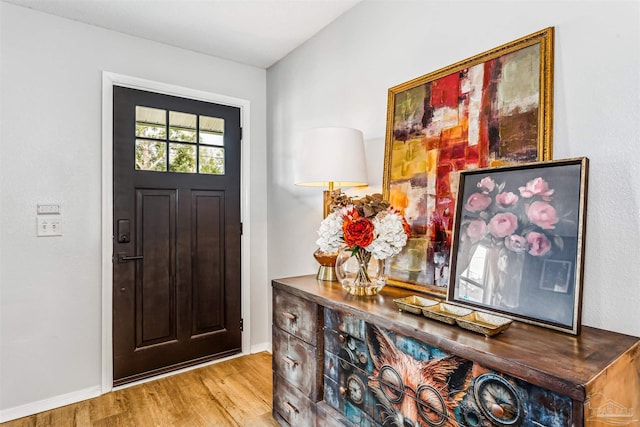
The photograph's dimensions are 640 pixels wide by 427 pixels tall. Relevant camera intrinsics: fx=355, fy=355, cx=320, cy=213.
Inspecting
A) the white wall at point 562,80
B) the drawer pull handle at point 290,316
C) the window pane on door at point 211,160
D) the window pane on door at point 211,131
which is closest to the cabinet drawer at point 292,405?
the drawer pull handle at point 290,316

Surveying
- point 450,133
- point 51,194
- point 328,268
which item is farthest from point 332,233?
point 51,194

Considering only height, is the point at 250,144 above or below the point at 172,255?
above

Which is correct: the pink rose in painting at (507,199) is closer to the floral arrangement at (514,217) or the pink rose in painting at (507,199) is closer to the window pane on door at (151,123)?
the floral arrangement at (514,217)

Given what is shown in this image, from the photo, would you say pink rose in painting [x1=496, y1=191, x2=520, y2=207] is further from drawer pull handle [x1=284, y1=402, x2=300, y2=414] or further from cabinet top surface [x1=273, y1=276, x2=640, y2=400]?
drawer pull handle [x1=284, y1=402, x2=300, y2=414]

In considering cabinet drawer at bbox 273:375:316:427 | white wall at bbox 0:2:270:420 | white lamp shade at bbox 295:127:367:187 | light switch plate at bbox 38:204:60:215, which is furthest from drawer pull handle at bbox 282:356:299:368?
light switch plate at bbox 38:204:60:215

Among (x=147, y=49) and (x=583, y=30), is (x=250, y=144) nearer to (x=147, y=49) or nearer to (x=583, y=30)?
(x=147, y=49)

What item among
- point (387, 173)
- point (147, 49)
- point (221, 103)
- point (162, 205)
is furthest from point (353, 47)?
point (162, 205)

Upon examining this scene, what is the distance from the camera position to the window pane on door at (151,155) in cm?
260

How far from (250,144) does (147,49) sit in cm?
103

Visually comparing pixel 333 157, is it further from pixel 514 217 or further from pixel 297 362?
pixel 297 362

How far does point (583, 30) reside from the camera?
1.24 metres

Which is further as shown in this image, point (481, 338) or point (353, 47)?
point (353, 47)

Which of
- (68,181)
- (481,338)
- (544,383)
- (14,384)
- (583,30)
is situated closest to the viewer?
(544,383)

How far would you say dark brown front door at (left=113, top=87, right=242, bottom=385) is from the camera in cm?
254
